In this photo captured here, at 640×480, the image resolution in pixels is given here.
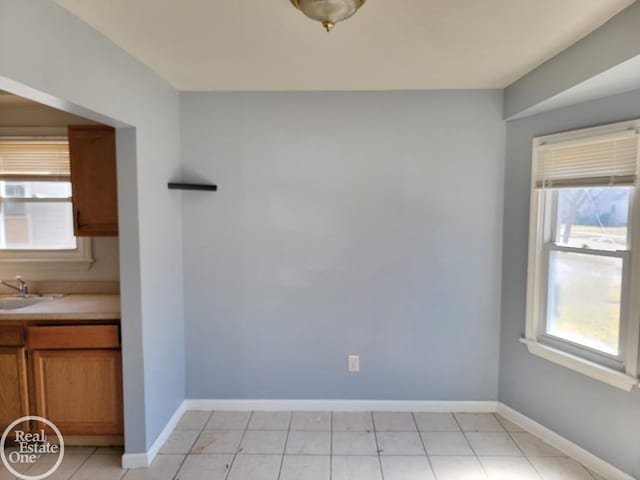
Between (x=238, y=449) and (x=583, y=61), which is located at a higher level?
(x=583, y=61)

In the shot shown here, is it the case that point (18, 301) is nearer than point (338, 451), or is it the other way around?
point (338, 451)

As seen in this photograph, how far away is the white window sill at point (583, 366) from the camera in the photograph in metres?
2.03

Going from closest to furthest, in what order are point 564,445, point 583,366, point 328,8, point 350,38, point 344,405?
point 328,8
point 350,38
point 583,366
point 564,445
point 344,405

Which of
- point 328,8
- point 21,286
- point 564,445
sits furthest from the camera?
point 21,286

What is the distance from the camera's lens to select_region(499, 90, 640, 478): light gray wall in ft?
6.73

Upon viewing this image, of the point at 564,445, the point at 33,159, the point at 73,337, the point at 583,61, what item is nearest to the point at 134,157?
the point at 73,337

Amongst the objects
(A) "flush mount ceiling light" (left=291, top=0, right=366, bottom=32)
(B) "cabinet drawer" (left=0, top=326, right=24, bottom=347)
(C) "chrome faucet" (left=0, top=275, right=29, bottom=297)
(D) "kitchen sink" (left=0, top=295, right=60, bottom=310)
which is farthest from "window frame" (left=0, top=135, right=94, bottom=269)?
(A) "flush mount ceiling light" (left=291, top=0, right=366, bottom=32)

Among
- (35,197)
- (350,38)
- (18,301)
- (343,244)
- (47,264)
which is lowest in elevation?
(18,301)

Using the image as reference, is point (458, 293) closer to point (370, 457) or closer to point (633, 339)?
point (633, 339)

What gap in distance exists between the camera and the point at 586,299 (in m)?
2.29

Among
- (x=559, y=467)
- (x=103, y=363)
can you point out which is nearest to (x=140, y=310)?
(x=103, y=363)

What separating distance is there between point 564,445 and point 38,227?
398cm

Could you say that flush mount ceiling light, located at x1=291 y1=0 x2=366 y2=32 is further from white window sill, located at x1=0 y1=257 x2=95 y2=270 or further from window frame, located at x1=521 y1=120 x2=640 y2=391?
white window sill, located at x1=0 y1=257 x2=95 y2=270

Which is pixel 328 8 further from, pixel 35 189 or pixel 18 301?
pixel 18 301
